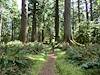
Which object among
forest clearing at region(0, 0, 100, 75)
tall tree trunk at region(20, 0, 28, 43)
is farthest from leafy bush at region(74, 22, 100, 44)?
tall tree trunk at region(20, 0, 28, 43)

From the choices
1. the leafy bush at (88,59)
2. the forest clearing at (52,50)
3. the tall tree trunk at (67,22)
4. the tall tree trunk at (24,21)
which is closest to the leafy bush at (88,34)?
the forest clearing at (52,50)

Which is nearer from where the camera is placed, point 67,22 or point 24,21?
point 24,21

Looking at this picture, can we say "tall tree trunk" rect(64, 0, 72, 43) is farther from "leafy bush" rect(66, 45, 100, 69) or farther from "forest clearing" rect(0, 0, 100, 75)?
"leafy bush" rect(66, 45, 100, 69)

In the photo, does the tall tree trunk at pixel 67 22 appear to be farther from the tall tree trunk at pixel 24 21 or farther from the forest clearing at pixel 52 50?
the tall tree trunk at pixel 24 21

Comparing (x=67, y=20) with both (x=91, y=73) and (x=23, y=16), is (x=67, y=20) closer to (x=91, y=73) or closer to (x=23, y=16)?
(x=23, y=16)

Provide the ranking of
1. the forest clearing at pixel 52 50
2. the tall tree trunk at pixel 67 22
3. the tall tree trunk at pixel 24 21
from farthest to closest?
1. the tall tree trunk at pixel 67 22
2. the tall tree trunk at pixel 24 21
3. the forest clearing at pixel 52 50

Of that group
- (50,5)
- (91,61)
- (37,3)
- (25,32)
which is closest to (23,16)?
(25,32)

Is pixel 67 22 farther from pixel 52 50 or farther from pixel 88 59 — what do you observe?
pixel 88 59

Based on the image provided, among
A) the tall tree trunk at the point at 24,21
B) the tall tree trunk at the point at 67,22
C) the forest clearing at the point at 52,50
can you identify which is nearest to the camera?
the forest clearing at the point at 52,50

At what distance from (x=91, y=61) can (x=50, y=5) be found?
130 ft

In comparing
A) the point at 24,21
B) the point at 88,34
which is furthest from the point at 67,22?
the point at 88,34

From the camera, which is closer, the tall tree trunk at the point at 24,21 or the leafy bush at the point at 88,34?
the tall tree trunk at the point at 24,21

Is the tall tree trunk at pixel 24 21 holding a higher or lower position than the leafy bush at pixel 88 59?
higher

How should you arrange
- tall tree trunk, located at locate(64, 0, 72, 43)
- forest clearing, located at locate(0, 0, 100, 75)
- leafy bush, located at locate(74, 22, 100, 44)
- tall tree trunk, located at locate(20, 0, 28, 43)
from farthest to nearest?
leafy bush, located at locate(74, 22, 100, 44)
tall tree trunk, located at locate(64, 0, 72, 43)
tall tree trunk, located at locate(20, 0, 28, 43)
forest clearing, located at locate(0, 0, 100, 75)
